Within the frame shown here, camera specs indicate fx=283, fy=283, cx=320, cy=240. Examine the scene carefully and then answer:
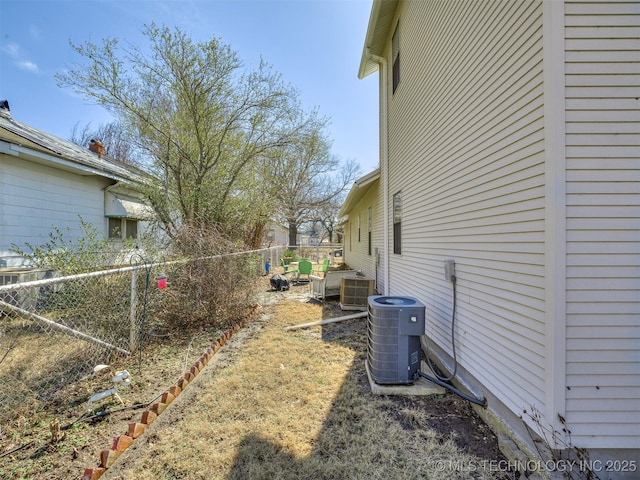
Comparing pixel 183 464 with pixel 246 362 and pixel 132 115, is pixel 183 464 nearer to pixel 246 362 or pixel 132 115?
pixel 246 362

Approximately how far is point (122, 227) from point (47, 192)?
2.47 metres

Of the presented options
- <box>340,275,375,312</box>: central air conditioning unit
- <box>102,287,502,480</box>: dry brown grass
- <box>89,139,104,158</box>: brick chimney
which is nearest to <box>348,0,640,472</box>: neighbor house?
<box>102,287,502,480</box>: dry brown grass

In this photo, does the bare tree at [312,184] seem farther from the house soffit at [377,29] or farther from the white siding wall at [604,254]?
the white siding wall at [604,254]

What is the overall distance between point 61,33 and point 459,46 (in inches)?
284

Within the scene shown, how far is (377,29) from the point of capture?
21.0ft

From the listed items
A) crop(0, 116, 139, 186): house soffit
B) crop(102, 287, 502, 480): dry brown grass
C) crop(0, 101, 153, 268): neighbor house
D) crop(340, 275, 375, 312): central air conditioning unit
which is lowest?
crop(102, 287, 502, 480): dry brown grass

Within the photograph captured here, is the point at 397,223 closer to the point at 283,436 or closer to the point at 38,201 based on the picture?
the point at 283,436

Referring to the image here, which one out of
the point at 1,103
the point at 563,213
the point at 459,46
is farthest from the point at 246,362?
the point at 1,103

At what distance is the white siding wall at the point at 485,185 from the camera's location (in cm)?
202

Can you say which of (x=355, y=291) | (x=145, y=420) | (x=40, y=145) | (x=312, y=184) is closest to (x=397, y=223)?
(x=355, y=291)

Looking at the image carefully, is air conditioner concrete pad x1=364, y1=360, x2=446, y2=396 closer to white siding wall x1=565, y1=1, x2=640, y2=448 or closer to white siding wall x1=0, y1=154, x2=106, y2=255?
white siding wall x1=565, y1=1, x2=640, y2=448

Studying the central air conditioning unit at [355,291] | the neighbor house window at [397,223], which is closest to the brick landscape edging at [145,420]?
the central air conditioning unit at [355,291]

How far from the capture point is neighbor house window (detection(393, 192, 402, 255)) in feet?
19.1

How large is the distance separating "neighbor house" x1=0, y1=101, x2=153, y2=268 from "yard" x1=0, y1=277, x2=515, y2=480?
5.08 metres
